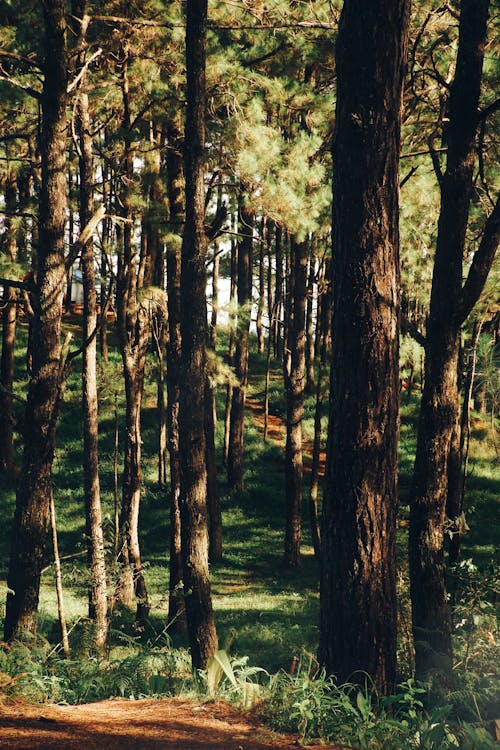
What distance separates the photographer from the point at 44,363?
7.41 meters

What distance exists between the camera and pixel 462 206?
22.7 feet

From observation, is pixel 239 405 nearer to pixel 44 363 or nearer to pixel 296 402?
pixel 296 402

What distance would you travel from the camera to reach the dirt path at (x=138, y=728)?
332 cm

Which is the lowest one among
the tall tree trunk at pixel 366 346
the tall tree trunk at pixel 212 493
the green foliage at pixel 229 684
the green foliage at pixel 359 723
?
the tall tree trunk at pixel 212 493

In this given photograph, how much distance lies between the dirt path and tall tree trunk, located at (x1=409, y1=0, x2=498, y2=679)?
3434 mm

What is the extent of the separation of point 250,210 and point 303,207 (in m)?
1.05

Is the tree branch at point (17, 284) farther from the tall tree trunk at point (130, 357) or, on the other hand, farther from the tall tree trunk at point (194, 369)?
the tall tree trunk at point (130, 357)

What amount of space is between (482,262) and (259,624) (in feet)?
29.1

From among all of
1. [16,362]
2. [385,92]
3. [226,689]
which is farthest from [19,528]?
[16,362]

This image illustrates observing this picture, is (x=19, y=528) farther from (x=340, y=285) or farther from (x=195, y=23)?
(x=195, y=23)

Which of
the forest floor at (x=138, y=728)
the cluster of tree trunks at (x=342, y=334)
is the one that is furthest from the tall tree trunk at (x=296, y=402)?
the forest floor at (x=138, y=728)

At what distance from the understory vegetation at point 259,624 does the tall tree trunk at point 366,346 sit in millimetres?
429

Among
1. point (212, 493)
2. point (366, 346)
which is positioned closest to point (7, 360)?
point (212, 493)

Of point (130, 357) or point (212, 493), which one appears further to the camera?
point (212, 493)
